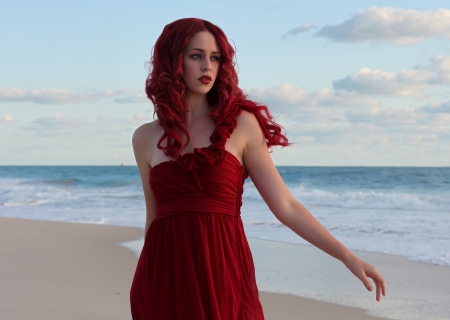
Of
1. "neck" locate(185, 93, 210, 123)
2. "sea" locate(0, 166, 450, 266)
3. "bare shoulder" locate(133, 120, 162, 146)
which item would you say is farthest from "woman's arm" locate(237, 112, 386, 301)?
"sea" locate(0, 166, 450, 266)

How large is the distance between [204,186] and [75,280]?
415cm

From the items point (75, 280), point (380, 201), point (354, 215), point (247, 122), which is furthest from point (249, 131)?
point (380, 201)

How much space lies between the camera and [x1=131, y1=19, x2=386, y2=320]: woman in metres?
2.15

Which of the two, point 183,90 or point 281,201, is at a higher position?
point 183,90

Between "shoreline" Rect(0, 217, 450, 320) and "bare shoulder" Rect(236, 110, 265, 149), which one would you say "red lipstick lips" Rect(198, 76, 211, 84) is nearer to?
"bare shoulder" Rect(236, 110, 265, 149)

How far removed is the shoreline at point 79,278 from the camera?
15.6 ft

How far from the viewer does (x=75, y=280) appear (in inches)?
234

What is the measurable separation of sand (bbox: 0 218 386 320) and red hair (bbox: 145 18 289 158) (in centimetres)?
268

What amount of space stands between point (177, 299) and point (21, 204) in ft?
48.0

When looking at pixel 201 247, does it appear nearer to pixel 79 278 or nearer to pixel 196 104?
pixel 196 104

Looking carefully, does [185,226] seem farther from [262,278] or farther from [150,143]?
[262,278]

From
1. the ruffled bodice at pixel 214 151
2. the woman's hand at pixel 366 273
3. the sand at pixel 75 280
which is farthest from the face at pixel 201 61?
the sand at pixel 75 280

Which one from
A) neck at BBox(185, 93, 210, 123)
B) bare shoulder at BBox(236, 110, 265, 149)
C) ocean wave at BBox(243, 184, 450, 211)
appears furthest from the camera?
ocean wave at BBox(243, 184, 450, 211)

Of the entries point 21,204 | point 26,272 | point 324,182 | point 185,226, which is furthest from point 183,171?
point 324,182
